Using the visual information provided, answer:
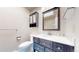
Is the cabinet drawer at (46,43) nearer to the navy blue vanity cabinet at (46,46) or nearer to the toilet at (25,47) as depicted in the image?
the navy blue vanity cabinet at (46,46)

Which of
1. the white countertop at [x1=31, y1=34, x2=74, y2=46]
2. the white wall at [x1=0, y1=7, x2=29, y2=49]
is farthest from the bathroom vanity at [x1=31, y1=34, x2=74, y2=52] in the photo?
the white wall at [x1=0, y1=7, x2=29, y2=49]

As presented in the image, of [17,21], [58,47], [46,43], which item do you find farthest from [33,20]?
[58,47]

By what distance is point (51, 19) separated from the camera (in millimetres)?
1539

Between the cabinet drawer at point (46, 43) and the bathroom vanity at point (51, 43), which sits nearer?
the bathroom vanity at point (51, 43)

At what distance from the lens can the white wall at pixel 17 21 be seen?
1294 mm

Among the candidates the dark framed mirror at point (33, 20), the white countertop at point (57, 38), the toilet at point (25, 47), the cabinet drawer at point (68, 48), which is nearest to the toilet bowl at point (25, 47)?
the toilet at point (25, 47)

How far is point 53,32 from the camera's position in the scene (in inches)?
60.3

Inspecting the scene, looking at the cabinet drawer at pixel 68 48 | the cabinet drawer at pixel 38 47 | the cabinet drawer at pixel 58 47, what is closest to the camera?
the cabinet drawer at pixel 68 48

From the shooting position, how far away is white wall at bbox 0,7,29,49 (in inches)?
50.9

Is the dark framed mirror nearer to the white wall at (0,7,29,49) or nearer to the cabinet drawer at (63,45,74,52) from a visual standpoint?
the white wall at (0,7,29,49)

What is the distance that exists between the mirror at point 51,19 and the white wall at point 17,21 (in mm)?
304
